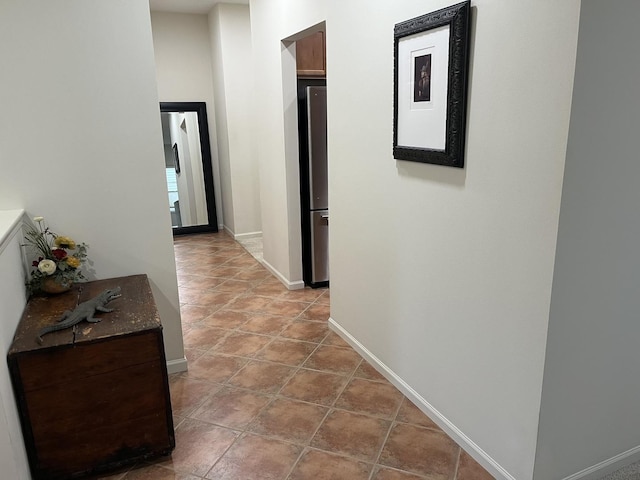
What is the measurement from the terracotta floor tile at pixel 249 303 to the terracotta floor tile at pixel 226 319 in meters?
0.08

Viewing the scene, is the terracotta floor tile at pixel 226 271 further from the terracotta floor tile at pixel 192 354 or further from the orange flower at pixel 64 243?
the orange flower at pixel 64 243

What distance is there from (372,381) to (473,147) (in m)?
1.53

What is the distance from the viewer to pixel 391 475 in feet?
6.93

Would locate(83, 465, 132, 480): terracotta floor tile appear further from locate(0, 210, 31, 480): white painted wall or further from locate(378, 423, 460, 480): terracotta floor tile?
locate(378, 423, 460, 480): terracotta floor tile

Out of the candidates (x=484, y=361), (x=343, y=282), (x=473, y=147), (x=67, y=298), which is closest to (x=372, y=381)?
(x=343, y=282)

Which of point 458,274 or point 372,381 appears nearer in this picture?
point 458,274

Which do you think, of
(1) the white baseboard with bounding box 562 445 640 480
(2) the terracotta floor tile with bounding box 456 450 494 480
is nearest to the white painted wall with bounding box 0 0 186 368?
(2) the terracotta floor tile with bounding box 456 450 494 480

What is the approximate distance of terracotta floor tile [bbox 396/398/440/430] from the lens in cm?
245

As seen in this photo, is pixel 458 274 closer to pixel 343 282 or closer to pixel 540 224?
pixel 540 224

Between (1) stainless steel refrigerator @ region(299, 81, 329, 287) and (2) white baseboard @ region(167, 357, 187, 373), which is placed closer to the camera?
(2) white baseboard @ region(167, 357, 187, 373)

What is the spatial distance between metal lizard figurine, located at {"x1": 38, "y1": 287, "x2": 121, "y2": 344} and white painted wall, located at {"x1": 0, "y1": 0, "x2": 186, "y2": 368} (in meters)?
0.45

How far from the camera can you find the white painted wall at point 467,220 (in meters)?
1.66

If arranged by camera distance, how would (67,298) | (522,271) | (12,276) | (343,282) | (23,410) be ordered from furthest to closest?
(343,282) < (67,298) < (12,276) < (23,410) < (522,271)

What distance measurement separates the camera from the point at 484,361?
2.06 m
